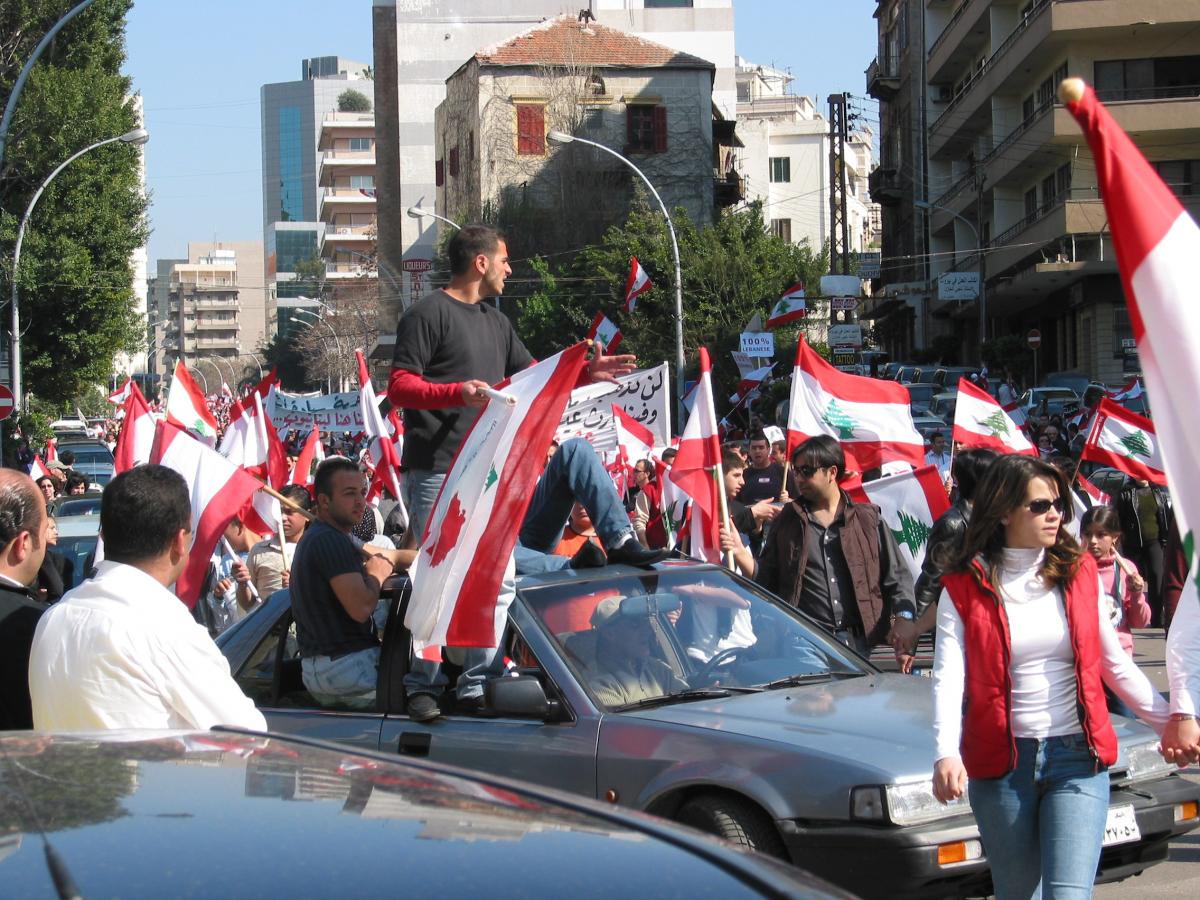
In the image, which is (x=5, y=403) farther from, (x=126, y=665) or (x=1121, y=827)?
(x=126, y=665)

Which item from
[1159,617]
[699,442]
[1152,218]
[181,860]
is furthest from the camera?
[1159,617]

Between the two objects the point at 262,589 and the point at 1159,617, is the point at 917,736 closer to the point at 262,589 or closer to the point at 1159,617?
the point at 262,589

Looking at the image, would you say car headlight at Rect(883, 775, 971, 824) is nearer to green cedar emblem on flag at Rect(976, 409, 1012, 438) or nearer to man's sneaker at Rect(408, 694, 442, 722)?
man's sneaker at Rect(408, 694, 442, 722)

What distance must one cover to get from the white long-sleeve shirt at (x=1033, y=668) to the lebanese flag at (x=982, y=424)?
8.11 meters

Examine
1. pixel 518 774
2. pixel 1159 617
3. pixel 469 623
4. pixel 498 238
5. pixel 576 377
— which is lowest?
pixel 1159 617

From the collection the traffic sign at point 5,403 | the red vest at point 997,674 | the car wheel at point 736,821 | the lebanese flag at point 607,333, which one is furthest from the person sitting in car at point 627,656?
the traffic sign at point 5,403

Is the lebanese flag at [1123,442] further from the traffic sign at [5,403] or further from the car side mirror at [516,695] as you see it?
the traffic sign at [5,403]

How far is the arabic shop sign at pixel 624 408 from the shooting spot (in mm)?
11906

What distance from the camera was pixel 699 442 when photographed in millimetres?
9320

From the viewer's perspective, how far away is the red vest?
4.45 m

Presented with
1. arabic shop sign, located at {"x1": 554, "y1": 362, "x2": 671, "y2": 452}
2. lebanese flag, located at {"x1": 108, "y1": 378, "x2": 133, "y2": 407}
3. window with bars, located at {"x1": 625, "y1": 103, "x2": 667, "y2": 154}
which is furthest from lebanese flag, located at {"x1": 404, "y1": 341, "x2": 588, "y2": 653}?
window with bars, located at {"x1": 625, "y1": 103, "x2": 667, "y2": 154}

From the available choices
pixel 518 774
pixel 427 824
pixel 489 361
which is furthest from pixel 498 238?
pixel 427 824

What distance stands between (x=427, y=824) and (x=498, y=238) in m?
4.47

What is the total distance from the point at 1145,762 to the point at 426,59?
70.1 meters
